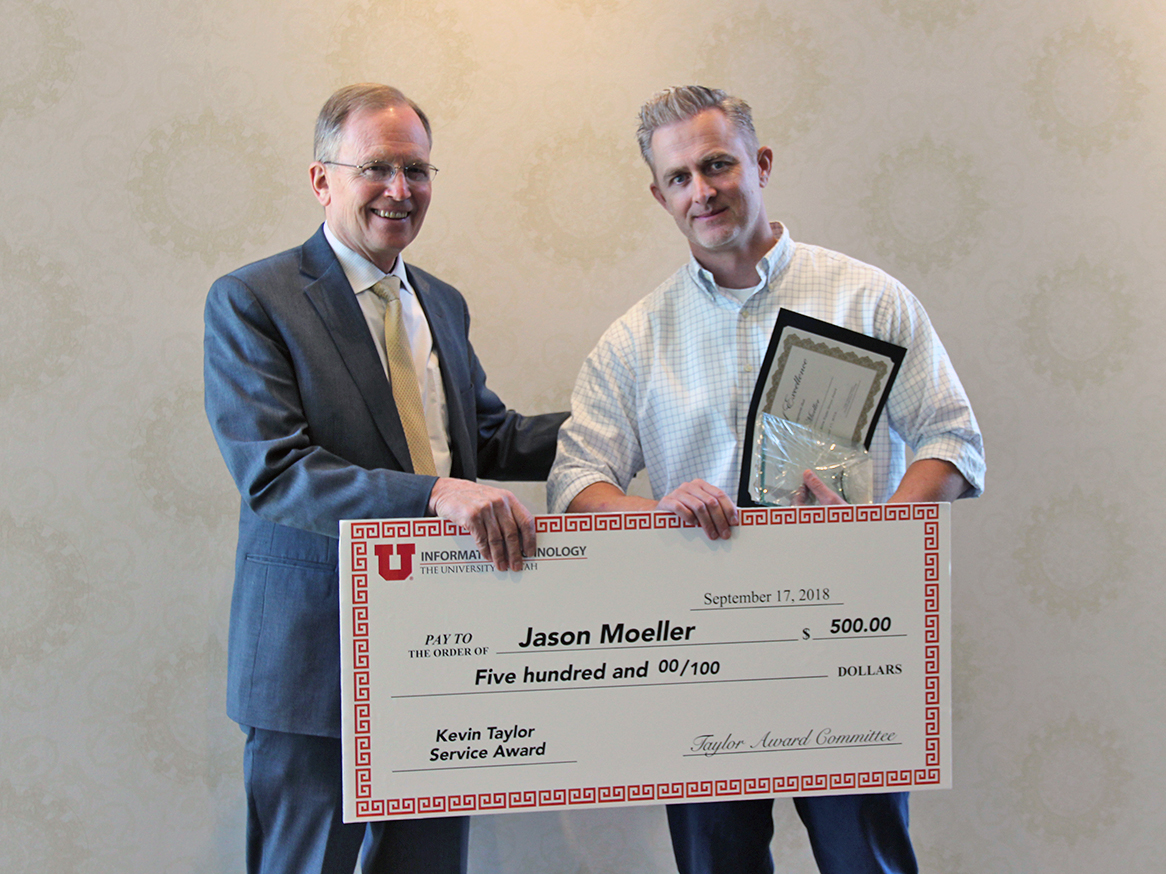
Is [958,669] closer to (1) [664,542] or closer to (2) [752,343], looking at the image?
(2) [752,343]

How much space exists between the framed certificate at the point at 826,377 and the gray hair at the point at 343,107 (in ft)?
2.67

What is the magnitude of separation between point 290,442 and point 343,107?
0.62 meters

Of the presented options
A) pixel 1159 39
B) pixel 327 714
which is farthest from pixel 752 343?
pixel 1159 39

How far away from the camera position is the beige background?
1.98 metres

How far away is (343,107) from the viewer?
5.19 ft

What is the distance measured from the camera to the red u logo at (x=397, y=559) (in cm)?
119

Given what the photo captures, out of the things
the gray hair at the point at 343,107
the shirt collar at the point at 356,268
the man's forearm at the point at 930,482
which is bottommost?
the man's forearm at the point at 930,482

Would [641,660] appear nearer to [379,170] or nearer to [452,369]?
[452,369]

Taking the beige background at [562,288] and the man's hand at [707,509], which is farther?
the beige background at [562,288]

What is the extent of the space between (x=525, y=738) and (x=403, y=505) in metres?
0.37

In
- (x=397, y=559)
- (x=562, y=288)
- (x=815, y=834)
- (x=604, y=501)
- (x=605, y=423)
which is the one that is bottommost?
(x=815, y=834)

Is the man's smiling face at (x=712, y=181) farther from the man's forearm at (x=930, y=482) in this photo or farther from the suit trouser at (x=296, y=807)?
the suit trouser at (x=296, y=807)

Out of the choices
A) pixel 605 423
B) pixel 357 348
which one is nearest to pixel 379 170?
pixel 357 348
